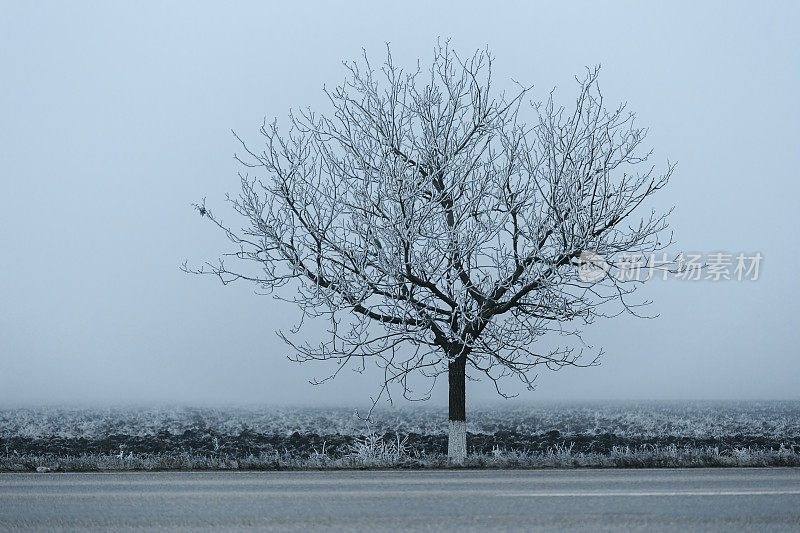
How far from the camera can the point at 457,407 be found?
15.9 meters

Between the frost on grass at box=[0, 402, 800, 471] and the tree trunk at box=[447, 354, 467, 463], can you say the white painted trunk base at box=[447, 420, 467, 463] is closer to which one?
the tree trunk at box=[447, 354, 467, 463]

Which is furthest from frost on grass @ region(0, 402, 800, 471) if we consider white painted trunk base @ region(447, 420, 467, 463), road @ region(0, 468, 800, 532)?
Answer: road @ region(0, 468, 800, 532)

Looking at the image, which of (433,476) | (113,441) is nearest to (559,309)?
(433,476)

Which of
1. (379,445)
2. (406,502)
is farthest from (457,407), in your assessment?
(406,502)

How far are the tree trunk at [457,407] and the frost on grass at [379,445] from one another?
386 mm

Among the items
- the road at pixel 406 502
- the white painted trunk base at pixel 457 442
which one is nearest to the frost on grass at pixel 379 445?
the white painted trunk base at pixel 457 442

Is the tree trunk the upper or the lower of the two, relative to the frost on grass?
upper

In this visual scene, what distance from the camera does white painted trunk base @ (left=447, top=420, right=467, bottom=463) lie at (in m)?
15.3

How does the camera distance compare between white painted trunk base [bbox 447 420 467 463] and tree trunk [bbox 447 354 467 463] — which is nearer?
white painted trunk base [bbox 447 420 467 463]

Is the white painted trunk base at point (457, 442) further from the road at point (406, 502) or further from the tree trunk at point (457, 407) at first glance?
the road at point (406, 502)

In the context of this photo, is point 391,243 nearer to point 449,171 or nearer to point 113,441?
point 449,171

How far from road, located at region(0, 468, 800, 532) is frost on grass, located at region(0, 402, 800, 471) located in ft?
8.21

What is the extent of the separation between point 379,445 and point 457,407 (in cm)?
156

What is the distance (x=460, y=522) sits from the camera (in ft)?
22.8
